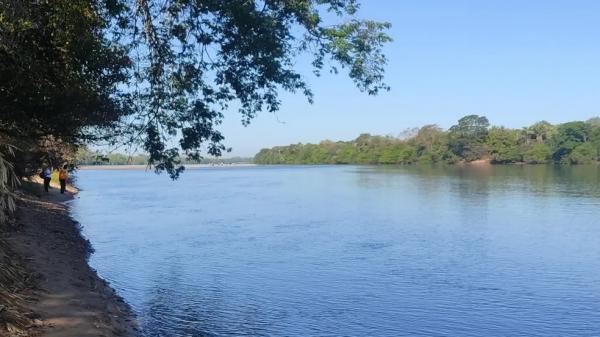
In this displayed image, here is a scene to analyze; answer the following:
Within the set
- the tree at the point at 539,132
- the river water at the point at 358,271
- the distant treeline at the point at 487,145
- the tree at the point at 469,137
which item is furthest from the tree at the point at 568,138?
the river water at the point at 358,271

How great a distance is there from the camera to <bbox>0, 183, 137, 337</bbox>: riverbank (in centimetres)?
812

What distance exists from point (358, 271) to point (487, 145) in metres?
118

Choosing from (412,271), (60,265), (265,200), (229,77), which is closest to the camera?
(229,77)

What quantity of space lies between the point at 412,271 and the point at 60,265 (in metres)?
8.50

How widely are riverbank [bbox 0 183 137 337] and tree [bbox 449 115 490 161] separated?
398 ft

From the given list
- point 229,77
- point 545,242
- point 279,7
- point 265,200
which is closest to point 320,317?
point 229,77

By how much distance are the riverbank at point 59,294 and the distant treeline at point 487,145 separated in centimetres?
11724

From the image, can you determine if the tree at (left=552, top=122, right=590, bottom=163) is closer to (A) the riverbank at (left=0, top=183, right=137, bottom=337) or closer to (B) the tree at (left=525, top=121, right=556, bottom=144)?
(B) the tree at (left=525, top=121, right=556, bottom=144)

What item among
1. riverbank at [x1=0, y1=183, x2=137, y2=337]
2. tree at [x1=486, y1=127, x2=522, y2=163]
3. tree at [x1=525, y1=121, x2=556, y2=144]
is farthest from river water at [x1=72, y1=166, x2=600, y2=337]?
tree at [x1=525, y1=121, x2=556, y2=144]

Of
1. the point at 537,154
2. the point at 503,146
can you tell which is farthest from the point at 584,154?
the point at 503,146

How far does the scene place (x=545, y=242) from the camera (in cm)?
2016

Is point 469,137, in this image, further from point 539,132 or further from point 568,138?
point 568,138

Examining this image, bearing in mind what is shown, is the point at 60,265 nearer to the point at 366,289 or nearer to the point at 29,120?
the point at 29,120

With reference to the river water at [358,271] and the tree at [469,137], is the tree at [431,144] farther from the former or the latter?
the river water at [358,271]
